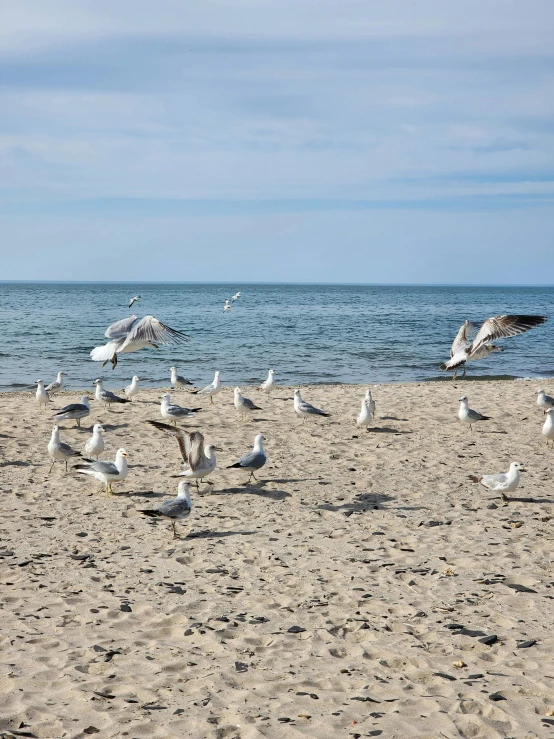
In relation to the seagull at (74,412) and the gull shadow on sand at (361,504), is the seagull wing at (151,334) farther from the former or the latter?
the gull shadow on sand at (361,504)

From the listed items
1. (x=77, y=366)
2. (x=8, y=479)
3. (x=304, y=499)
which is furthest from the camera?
(x=77, y=366)

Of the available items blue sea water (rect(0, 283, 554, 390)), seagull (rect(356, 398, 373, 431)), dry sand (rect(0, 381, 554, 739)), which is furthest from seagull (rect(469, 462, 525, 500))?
blue sea water (rect(0, 283, 554, 390))

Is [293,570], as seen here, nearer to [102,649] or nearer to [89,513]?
[102,649]

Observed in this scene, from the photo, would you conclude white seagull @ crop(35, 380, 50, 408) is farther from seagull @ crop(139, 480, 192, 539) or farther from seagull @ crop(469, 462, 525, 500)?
seagull @ crop(469, 462, 525, 500)

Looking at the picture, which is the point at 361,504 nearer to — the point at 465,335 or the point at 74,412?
the point at 74,412

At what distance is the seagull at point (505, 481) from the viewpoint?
908 cm

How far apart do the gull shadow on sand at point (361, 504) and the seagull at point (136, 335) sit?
6019 millimetres

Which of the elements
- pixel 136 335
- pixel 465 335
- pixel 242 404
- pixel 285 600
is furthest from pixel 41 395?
pixel 285 600

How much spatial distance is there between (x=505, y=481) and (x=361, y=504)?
5.93 ft

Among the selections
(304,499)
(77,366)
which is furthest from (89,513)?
(77,366)

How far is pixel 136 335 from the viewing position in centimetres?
1458

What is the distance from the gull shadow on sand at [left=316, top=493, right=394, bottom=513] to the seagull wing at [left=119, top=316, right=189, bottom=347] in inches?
241

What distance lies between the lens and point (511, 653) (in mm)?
5258

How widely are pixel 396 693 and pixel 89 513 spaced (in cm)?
499
